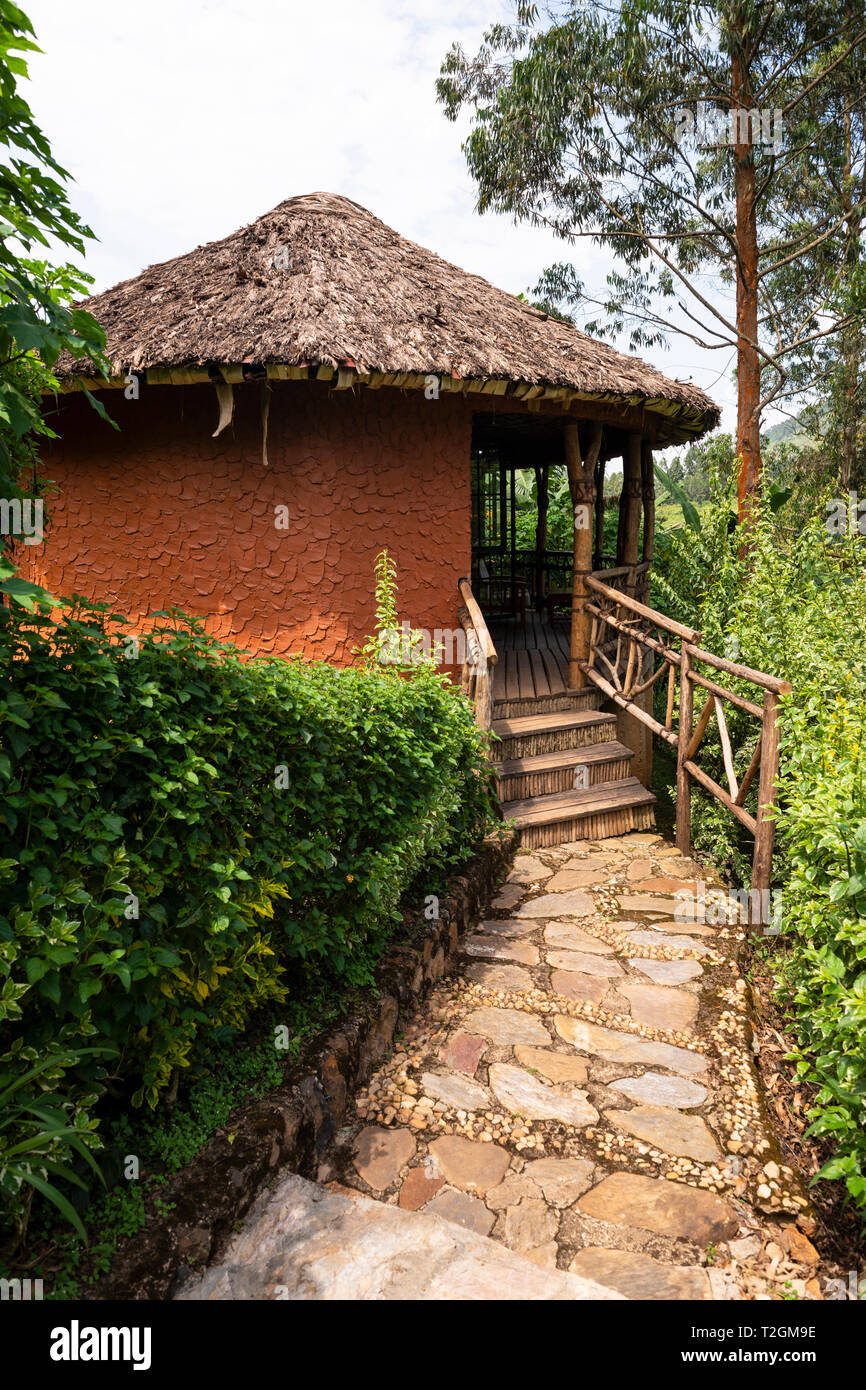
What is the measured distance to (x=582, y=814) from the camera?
6.15 m

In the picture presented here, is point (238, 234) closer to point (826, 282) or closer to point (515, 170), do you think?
point (515, 170)

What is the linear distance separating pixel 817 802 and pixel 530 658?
5618 millimetres

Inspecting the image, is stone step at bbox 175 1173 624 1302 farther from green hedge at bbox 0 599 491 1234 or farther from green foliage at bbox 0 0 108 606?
green foliage at bbox 0 0 108 606

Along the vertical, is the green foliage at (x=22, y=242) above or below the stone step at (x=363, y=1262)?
above

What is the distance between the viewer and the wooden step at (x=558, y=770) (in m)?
6.19

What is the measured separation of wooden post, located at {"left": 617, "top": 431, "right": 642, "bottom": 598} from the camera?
8594 mm

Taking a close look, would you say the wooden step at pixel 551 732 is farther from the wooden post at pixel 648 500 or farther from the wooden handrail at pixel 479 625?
the wooden post at pixel 648 500

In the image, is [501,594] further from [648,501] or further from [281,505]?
[281,505]

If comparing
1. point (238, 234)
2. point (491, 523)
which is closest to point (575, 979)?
point (238, 234)

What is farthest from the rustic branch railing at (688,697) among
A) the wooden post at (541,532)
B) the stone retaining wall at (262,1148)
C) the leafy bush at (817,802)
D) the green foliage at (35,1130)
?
the wooden post at (541,532)

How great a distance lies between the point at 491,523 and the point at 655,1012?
435 inches

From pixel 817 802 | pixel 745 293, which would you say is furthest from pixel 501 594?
pixel 817 802

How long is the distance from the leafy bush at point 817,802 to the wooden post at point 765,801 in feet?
0.26

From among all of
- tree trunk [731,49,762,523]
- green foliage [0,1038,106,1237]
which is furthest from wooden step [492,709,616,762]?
tree trunk [731,49,762,523]
